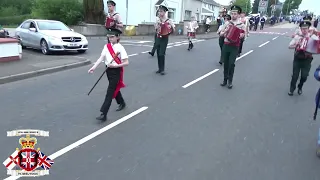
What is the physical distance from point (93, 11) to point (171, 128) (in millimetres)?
23065

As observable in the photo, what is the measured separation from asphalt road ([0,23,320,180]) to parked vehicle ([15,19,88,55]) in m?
4.54

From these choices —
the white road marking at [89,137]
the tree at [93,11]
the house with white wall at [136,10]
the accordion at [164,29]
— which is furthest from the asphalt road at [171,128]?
the house with white wall at [136,10]

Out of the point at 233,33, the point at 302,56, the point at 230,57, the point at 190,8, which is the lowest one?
the point at 230,57

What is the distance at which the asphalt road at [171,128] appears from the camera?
3.96m

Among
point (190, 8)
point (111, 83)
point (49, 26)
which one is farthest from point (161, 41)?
point (190, 8)

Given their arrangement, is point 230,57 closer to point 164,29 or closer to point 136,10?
point 164,29

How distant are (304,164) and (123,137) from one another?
8.58 feet

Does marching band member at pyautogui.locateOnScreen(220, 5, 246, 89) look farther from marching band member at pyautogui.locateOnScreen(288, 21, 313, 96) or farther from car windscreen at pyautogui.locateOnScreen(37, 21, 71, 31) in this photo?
car windscreen at pyautogui.locateOnScreen(37, 21, 71, 31)

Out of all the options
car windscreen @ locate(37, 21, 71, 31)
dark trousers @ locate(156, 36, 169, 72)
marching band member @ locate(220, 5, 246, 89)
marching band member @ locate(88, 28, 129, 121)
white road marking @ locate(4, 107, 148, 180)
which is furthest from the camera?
car windscreen @ locate(37, 21, 71, 31)

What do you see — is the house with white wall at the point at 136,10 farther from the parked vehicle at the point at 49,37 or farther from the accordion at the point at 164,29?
the accordion at the point at 164,29

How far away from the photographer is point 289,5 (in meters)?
134

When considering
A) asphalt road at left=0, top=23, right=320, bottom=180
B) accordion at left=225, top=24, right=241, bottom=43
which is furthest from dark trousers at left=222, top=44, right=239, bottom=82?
asphalt road at left=0, top=23, right=320, bottom=180

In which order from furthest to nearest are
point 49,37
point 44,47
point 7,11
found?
point 7,11 < point 44,47 < point 49,37

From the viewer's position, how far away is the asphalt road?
13.0 ft
